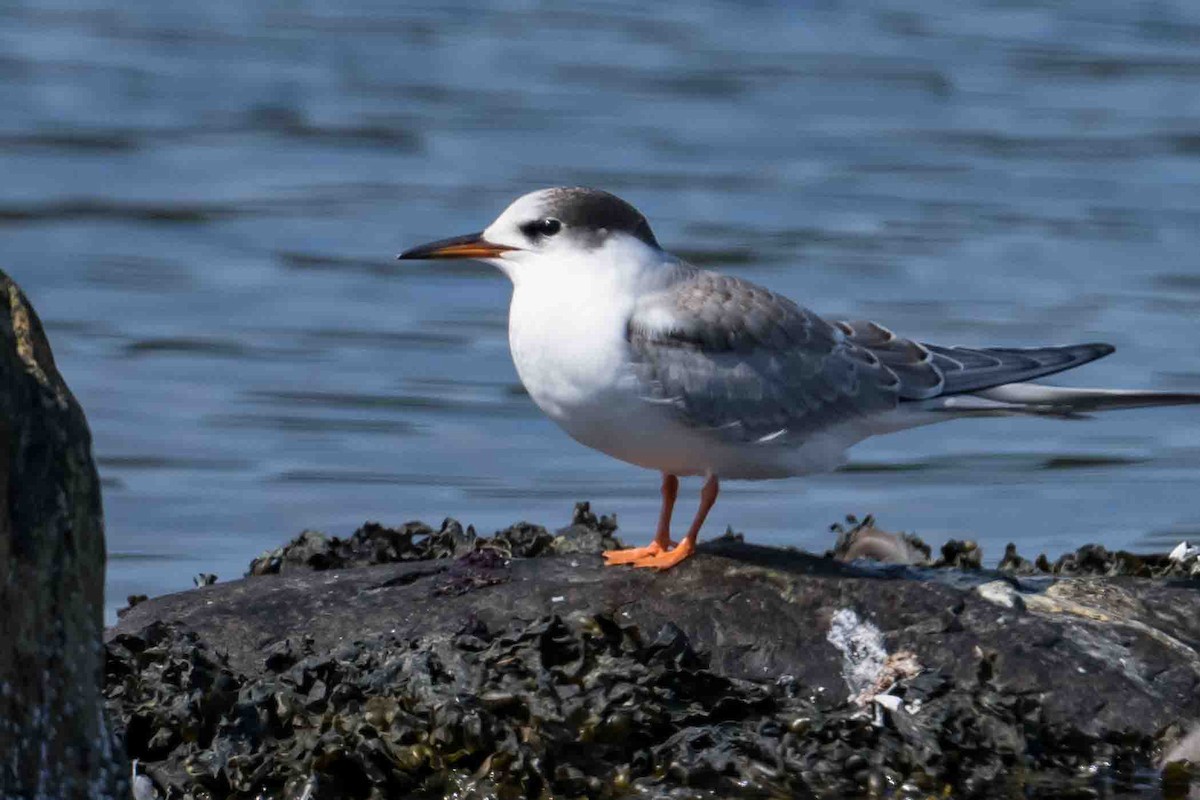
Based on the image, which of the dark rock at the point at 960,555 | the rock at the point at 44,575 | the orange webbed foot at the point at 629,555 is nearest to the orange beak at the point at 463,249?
the orange webbed foot at the point at 629,555

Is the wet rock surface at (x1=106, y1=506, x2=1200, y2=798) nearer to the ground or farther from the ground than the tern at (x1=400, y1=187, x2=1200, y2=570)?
nearer to the ground

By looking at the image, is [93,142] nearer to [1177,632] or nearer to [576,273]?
[576,273]

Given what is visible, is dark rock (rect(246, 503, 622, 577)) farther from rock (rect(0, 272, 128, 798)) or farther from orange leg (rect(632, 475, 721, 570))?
rock (rect(0, 272, 128, 798))

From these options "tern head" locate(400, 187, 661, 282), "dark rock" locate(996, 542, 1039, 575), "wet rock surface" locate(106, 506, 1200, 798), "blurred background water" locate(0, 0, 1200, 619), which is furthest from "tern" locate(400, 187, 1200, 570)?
"blurred background water" locate(0, 0, 1200, 619)

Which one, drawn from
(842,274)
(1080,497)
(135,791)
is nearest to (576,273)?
(135,791)

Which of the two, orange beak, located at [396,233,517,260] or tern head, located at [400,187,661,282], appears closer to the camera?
tern head, located at [400,187,661,282]

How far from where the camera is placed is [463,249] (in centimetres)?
604

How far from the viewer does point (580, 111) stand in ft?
49.2

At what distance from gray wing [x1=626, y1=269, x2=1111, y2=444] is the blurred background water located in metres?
1.93

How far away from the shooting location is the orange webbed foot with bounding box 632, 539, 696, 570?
18.3 ft

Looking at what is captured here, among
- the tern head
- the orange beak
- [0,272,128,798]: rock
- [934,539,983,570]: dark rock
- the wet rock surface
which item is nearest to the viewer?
[0,272,128,798]: rock

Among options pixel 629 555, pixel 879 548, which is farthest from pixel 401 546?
pixel 879 548

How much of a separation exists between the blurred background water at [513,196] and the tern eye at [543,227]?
225 centimetres

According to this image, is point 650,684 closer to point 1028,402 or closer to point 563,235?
point 563,235
